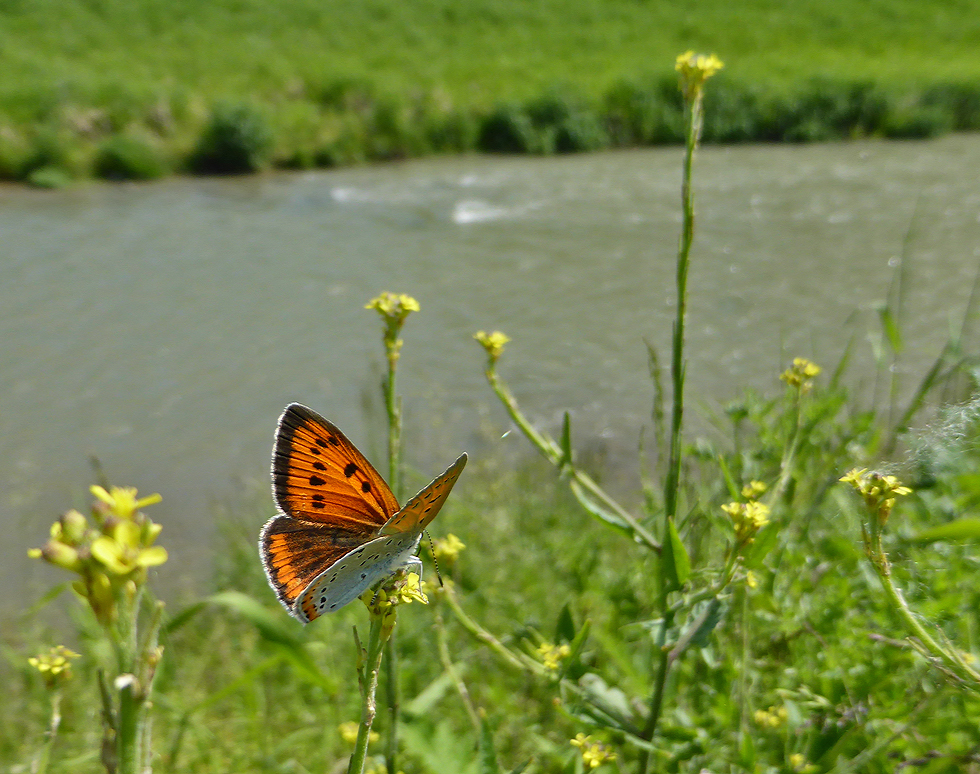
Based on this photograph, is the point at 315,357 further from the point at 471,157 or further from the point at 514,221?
the point at 471,157

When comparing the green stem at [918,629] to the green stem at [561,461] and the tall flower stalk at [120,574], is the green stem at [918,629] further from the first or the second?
the tall flower stalk at [120,574]

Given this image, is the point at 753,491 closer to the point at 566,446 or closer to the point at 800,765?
the point at 566,446

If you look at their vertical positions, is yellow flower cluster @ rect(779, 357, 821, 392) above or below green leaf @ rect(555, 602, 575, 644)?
above

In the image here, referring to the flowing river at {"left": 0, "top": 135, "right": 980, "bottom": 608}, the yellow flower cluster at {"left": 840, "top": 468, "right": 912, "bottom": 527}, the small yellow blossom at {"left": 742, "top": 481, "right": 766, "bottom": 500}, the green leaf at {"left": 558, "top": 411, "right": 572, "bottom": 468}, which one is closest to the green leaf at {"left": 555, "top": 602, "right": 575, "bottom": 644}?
the green leaf at {"left": 558, "top": 411, "right": 572, "bottom": 468}

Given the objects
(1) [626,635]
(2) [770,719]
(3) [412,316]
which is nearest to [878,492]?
(2) [770,719]

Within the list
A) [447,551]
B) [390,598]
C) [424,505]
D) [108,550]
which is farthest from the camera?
[447,551]

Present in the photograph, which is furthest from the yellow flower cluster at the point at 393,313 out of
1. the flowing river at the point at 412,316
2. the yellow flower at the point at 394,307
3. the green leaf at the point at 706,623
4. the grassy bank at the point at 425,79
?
the grassy bank at the point at 425,79

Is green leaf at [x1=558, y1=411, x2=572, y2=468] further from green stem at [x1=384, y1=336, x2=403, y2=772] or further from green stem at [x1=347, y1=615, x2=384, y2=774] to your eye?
green stem at [x1=347, y1=615, x2=384, y2=774]
